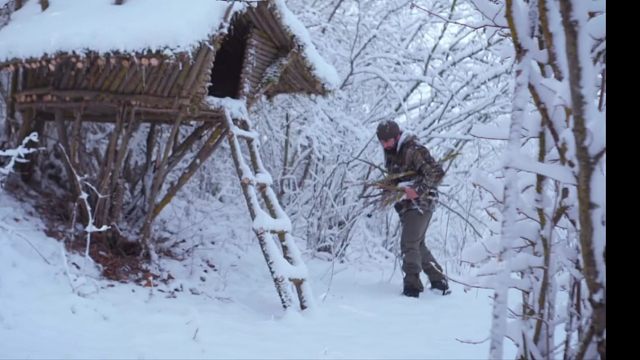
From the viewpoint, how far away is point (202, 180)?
28.6 feet

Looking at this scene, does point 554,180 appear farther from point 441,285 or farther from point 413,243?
point 441,285

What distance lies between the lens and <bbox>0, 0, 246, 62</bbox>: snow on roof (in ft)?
15.1

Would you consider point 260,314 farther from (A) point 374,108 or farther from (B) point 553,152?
(A) point 374,108

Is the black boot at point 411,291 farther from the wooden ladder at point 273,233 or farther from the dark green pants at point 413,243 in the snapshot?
the wooden ladder at point 273,233

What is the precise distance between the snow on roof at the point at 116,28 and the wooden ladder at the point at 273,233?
3.28ft

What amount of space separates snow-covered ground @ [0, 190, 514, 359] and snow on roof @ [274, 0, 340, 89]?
7.41 ft

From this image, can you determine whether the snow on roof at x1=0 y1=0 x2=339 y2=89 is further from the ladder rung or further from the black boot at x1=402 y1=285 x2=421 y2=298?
the black boot at x1=402 y1=285 x2=421 y2=298

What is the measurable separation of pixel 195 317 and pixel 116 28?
2.48 meters

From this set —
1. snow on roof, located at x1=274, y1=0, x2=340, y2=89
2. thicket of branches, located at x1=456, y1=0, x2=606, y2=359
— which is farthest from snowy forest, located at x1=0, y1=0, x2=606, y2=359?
snow on roof, located at x1=274, y1=0, x2=340, y2=89

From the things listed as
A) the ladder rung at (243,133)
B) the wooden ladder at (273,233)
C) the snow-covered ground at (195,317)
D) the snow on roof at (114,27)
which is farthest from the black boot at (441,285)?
the snow on roof at (114,27)

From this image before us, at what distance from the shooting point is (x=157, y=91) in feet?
17.1

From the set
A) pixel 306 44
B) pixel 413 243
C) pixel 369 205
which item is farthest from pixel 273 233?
pixel 306 44

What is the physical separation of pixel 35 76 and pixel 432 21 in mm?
5431

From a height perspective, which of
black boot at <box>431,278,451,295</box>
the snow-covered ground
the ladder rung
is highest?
the ladder rung
